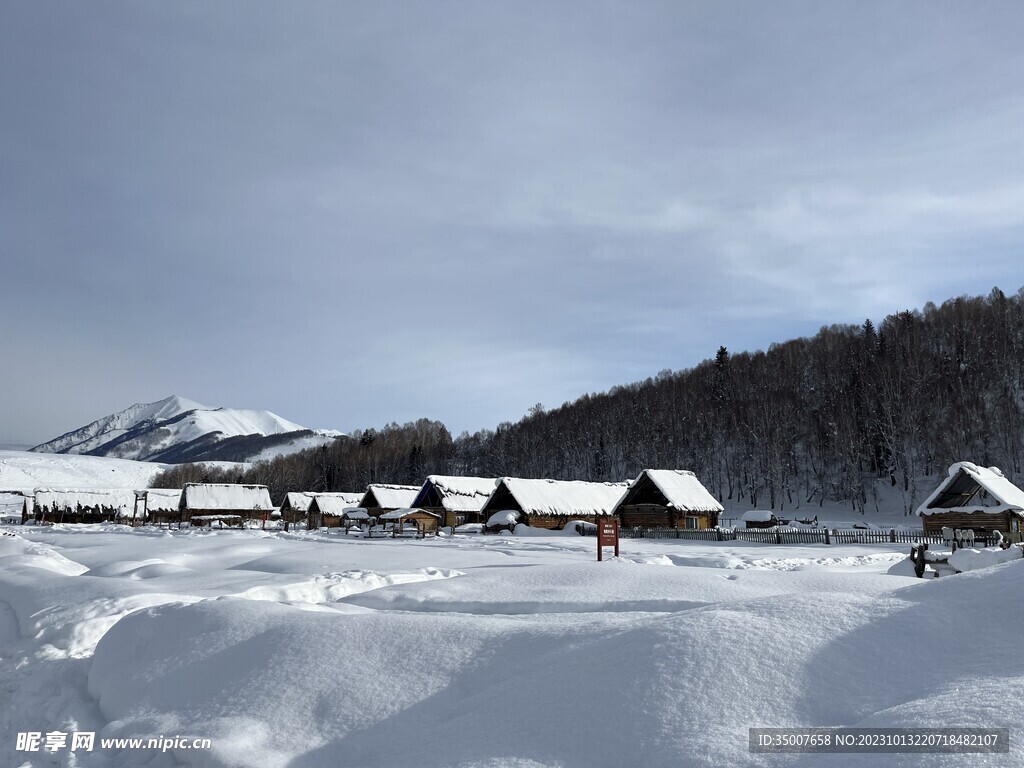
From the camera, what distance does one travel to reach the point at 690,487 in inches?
1708

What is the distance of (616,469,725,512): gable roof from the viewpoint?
40.7 meters

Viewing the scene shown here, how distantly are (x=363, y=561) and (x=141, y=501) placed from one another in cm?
8004

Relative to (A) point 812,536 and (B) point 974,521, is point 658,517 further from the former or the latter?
(B) point 974,521

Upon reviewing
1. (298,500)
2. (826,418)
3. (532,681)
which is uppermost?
(826,418)

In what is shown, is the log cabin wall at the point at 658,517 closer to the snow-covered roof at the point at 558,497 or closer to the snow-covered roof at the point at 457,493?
the snow-covered roof at the point at 558,497

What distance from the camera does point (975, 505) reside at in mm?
29641

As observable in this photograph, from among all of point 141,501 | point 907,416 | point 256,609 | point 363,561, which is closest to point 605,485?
point 907,416

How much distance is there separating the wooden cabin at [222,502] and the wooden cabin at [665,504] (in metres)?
44.7

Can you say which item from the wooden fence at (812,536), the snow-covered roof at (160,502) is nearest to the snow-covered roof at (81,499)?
the snow-covered roof at (160,502)

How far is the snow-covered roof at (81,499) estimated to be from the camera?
77919mm

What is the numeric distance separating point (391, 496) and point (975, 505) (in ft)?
145

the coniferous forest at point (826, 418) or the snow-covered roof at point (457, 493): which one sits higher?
the coniferous forest at point (826, 418)

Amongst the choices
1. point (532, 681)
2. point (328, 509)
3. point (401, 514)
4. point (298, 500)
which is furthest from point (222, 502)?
point (532, 681)

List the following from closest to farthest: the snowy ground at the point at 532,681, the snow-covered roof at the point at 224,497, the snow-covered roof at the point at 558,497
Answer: the snowy ground at the point at 532,681
the snow-covered roof at the point at 558,497
the snow-covered roof at the point at 224,497
